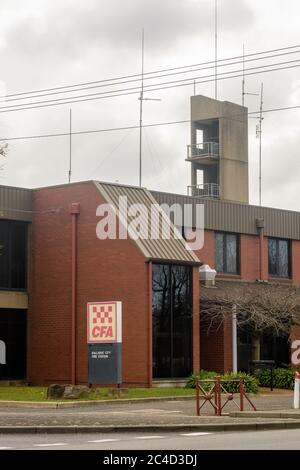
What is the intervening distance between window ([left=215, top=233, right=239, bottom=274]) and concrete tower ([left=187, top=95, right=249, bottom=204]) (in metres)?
27.4

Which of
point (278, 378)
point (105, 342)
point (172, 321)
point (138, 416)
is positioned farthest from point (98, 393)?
point (278, 378)

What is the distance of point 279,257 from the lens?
47.8 m

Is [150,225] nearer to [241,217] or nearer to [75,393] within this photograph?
[241,217]

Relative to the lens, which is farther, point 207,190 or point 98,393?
point 207,190

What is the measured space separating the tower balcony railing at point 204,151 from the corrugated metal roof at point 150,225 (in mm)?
33694

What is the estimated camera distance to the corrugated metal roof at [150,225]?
37297mm

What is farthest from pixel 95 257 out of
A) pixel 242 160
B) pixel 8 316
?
pixel 242 160

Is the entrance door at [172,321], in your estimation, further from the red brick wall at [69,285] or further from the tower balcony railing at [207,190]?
the tower balcony railing at [207,190]

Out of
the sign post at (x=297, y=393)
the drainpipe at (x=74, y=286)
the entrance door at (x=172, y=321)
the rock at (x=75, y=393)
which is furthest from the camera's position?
the drainpipe at (x=74, y=286)

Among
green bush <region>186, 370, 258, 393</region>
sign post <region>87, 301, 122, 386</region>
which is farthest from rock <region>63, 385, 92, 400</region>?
green bush <region>186, 370, 258, 393</region>

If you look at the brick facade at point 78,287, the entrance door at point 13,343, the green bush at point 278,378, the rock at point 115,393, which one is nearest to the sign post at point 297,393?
the rock at point 115,393

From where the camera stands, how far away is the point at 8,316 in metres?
40.0

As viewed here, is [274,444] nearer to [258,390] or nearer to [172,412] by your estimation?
[172,412]

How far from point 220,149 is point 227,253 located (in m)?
29.0
